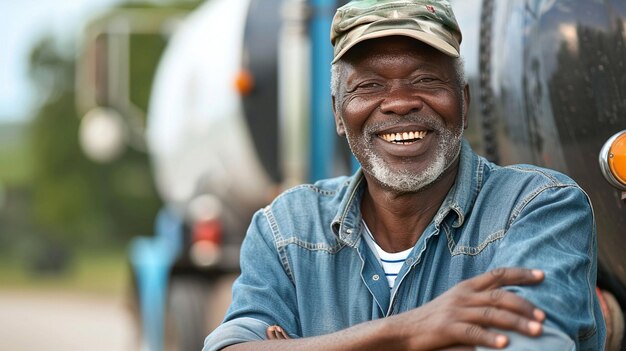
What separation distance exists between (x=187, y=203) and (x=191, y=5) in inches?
760

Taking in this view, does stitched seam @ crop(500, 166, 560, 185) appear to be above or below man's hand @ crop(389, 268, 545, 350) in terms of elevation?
above

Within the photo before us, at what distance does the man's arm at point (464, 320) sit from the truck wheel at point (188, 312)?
13.6 feet

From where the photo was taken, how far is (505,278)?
2.26 meters

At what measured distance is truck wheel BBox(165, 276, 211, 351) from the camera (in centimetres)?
646

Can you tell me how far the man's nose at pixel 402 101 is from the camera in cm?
260

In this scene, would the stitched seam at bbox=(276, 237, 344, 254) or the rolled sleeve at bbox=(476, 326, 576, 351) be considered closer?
the rolled sleeve at bbox=(476, 326, 576, 351)

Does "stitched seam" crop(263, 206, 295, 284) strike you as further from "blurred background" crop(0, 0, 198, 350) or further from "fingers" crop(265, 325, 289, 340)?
"blurred background" crop(0, 0, 198, 350)

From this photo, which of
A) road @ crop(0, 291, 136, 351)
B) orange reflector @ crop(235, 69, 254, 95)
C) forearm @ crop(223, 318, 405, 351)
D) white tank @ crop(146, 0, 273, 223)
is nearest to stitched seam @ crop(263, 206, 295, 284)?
forearm @ crop(223, 318, 405, 351)

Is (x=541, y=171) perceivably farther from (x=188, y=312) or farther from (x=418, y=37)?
(x=188, y=312)

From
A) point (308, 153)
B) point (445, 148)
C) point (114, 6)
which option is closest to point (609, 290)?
point (445, 148)

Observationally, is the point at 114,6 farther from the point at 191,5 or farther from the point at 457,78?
the point at 457,78

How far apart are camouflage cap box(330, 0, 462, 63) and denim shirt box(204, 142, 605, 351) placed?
0.97 feet

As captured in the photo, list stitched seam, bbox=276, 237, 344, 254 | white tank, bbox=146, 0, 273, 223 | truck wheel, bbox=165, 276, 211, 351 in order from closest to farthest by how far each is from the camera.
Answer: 1. stitched seam, bbox=276, 237, 344, 254
2. white tank, bbox=146, 0, 273, 223
3. truck wheel, bbox=165, 276, 211, 351

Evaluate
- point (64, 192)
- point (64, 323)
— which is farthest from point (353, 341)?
point (64, 192)
